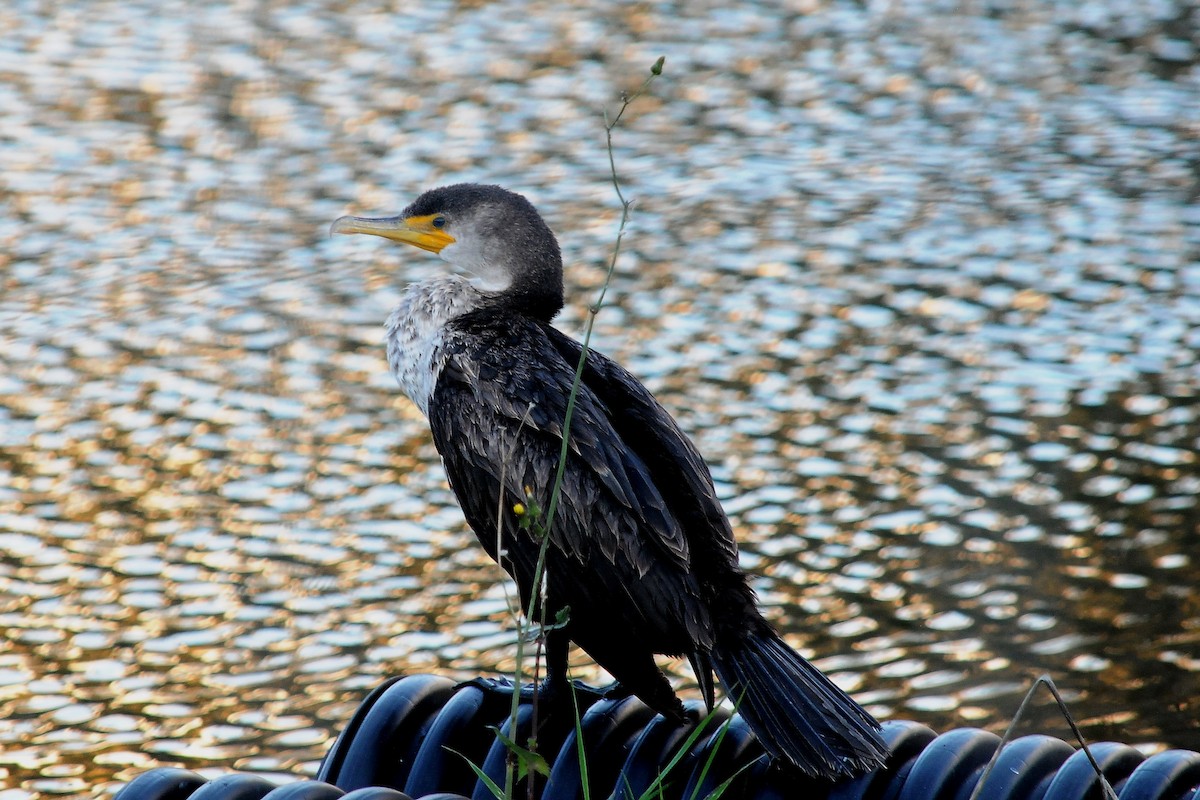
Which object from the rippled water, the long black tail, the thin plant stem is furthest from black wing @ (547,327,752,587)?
the thin plant stem

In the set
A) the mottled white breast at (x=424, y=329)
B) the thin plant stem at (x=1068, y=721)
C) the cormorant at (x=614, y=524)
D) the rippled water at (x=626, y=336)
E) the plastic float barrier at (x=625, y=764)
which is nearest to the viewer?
the thin plant stem at (x=1068, y=721)

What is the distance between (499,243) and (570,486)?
0.63 meters

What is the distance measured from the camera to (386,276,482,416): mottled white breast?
277cm

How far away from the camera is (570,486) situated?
2.50 m

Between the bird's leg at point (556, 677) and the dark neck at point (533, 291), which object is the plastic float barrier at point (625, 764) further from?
the dark neck at point (533, 291)

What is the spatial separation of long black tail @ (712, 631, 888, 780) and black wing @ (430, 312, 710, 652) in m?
0.09

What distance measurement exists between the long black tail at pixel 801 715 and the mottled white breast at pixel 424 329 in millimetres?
760

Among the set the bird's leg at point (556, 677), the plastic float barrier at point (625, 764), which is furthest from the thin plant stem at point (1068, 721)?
the bird's leg at point (556, 677)

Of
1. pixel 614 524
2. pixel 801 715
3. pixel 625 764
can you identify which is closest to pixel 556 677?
pixel 625 764

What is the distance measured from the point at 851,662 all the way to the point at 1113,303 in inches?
89.2

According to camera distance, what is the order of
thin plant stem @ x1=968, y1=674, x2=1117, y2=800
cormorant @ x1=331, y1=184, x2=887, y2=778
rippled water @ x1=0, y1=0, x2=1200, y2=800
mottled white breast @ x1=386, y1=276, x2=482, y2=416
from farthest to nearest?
1. rippled water @ x1=0, y1=0, x2=1200, y2=800
2. mottled white breast @ x1=386, y1=276, x2=482, y2=416
3. cormorant @ x1=331, y1=184, x2=887, y2=778
4. thin plant stem @ x1=968, y1=674, x2=1117, y2=800

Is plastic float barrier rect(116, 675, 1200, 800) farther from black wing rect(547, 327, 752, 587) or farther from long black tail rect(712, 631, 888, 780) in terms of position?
black wing rect(547, 327, 752, 587)

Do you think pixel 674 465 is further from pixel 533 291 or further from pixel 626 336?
pixel 626 336

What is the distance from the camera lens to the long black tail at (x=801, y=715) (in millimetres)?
2307
